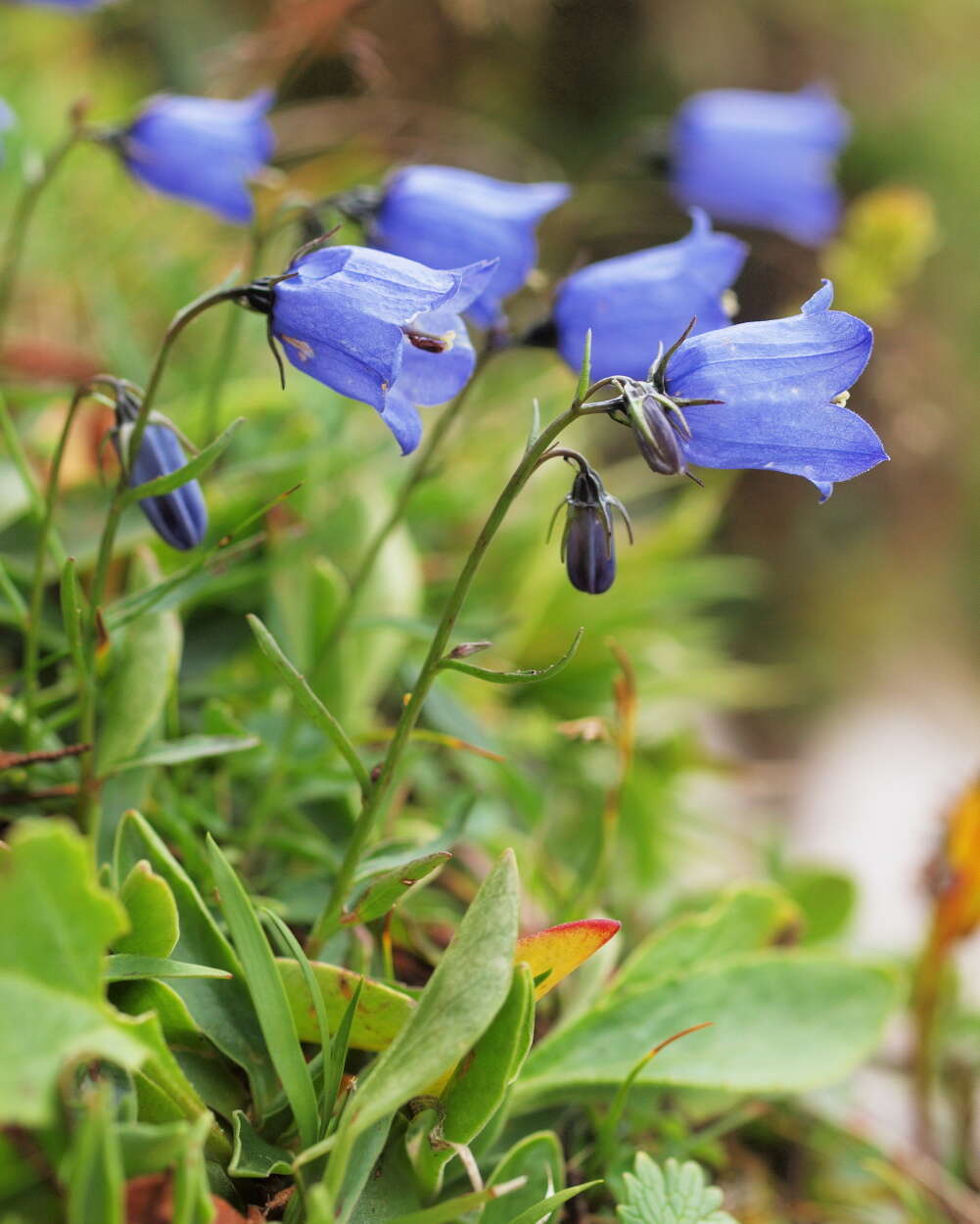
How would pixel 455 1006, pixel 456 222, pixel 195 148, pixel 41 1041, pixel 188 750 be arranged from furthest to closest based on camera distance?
pixel 195 148 → pixel 456 222 → pixel 188 750 → pixel 455 1006 → pixel 41 1041

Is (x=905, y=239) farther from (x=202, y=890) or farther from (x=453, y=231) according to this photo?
(x=202, y=890)

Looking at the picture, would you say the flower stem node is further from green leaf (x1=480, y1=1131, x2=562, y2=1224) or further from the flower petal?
green leaf (x1=480, y1=1131, x2=562, y2=1224)

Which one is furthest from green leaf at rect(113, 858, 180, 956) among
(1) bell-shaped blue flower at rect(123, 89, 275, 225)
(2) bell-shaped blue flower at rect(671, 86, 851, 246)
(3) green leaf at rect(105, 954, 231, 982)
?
(2) bell-shaped blue flower at rect(671, 86, 851, 246)

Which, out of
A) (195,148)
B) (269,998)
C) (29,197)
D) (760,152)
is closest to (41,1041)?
(269,998)

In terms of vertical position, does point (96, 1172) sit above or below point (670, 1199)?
above

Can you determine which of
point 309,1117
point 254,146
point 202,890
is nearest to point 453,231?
point 254,146

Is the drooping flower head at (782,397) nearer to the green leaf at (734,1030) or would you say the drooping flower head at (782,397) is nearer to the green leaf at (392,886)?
the green leaf at (392,886)

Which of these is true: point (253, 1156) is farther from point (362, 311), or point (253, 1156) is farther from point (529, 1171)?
point (362, 311)
